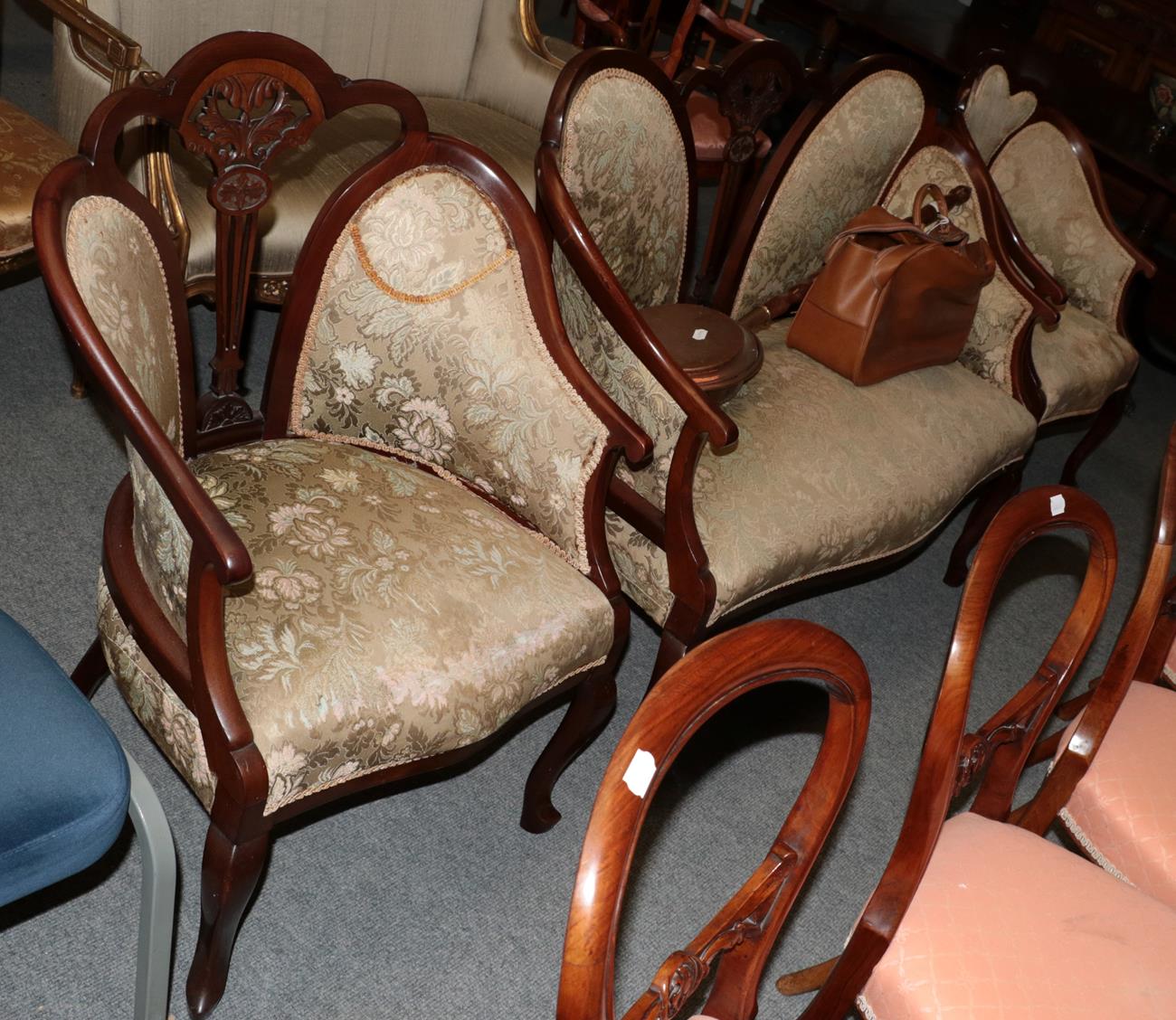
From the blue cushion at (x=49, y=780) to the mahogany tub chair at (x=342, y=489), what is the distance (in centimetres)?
15

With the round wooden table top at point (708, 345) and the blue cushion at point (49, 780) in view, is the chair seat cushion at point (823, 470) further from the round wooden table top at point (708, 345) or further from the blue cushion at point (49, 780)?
the blue cushion at point (49, 780)

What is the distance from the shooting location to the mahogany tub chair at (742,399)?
67.9 inches

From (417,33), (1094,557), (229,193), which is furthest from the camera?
(417,33)

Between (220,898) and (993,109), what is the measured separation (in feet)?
7.28

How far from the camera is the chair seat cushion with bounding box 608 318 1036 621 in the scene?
1.80 metres

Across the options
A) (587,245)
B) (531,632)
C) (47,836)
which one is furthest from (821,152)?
(47,836)

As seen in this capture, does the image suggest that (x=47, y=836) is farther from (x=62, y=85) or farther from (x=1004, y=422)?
(x=1004, y=422)

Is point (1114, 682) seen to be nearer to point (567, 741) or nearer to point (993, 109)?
point (567, 741)

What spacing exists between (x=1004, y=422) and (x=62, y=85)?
70.9 inches

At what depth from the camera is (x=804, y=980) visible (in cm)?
165

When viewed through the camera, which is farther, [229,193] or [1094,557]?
[229,193]

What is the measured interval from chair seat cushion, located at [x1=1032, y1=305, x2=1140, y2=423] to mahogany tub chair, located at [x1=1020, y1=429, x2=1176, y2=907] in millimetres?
1031

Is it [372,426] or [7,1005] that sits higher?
[372,426]

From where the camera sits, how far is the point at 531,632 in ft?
4.76
